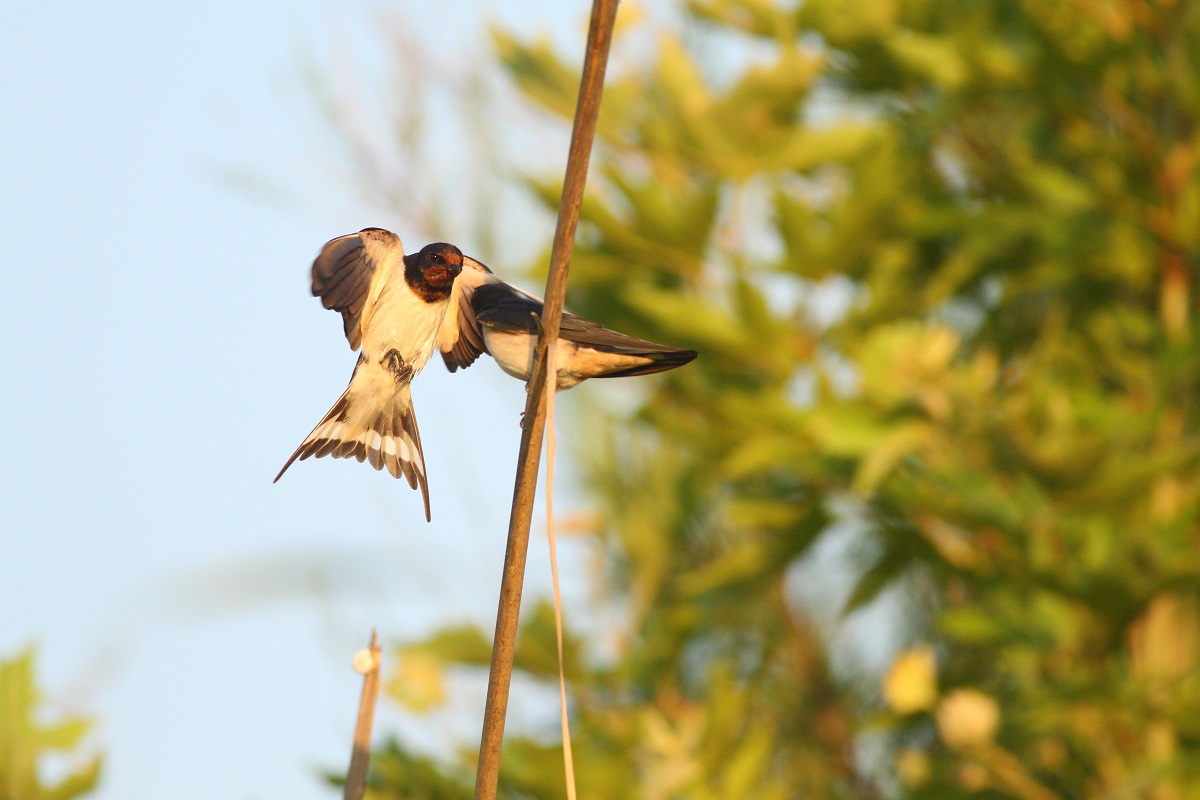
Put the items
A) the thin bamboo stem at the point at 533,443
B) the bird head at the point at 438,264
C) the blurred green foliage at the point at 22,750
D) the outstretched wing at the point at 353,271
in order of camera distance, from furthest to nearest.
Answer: the blurred green foliage at the point at 22,750, the bird head at the point at 438,264, the outstretched wing at the point at 353,271, the thin bamboo stem at the point at 533,443

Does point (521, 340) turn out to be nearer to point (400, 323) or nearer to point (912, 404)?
point (400, 323)

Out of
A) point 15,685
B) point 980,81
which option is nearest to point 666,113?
point 980,81

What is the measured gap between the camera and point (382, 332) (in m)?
1.04

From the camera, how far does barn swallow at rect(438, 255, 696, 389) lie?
1081mm

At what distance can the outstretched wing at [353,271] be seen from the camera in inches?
37.5

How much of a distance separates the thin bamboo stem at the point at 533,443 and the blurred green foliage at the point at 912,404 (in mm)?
1724

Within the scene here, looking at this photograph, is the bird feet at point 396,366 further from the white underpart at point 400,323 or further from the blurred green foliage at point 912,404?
the blurred green foliage at point 912,404

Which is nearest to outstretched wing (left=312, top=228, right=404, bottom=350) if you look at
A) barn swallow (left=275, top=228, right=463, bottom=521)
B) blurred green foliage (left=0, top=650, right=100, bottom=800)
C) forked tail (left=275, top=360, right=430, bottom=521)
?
barn swallow (left=275, top=228, right=463, bottom=521)

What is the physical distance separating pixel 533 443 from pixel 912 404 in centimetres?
193

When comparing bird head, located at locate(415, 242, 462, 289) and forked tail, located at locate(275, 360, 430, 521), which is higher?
bird head, located at locate(415, 242, 462, 289)

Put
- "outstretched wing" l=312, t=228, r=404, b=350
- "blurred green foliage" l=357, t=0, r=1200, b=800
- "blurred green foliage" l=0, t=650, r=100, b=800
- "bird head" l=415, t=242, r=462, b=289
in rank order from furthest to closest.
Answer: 1. "blurred green foliage" l=357, t=0, r=1200, b=800
2. "blurred green foliage" l=0, t=650, r=100, b=800
3. "bird head" l=415, t=242, r=462, b=289
4. "outstretched wing" l=312, t=228, r=404, b=350

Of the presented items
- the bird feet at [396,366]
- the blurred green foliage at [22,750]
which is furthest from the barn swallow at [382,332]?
the blurred green foliage at [22,750]

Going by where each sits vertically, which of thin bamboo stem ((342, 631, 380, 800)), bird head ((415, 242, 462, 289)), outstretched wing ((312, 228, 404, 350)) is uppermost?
bird head ((415, 242, 462, 289))

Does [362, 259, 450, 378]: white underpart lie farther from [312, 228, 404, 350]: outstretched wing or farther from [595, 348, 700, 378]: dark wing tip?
[595, 348, 700, 378]: dark wing tip
